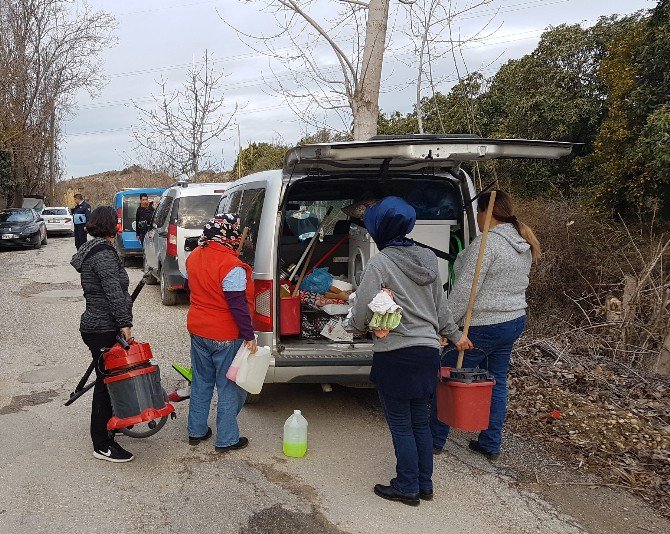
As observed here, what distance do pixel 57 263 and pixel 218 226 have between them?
45.0 feet

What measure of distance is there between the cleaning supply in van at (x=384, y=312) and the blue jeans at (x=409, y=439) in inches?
17.2

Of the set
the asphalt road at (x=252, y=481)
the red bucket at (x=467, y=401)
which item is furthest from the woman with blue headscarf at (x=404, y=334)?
the asphalt road at (x=252, y=481)

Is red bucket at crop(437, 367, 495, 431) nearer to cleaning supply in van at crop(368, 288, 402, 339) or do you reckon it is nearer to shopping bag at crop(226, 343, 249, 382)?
cleaning supply in van at crop(368, 288, 402, 339)

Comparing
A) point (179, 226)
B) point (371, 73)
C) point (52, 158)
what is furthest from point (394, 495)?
point (52, 158)

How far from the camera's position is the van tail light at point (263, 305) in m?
4.39

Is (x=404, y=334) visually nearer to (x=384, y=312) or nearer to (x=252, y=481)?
(x=384, y=312)

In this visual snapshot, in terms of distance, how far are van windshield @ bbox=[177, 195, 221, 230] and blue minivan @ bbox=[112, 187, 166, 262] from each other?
543cm

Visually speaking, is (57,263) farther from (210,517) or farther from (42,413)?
(210,517)

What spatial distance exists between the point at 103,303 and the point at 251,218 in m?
1.48

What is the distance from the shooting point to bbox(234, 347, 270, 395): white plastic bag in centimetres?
409

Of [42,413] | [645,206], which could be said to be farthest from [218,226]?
[645,206]

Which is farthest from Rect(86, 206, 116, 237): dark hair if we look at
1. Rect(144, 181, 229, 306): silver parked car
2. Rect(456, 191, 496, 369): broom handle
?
Rect(144, 181, 229, 306): silver parked car

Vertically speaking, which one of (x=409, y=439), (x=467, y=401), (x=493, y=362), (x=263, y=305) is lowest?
(x=409, y=439)

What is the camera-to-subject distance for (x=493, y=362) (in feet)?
13.6
